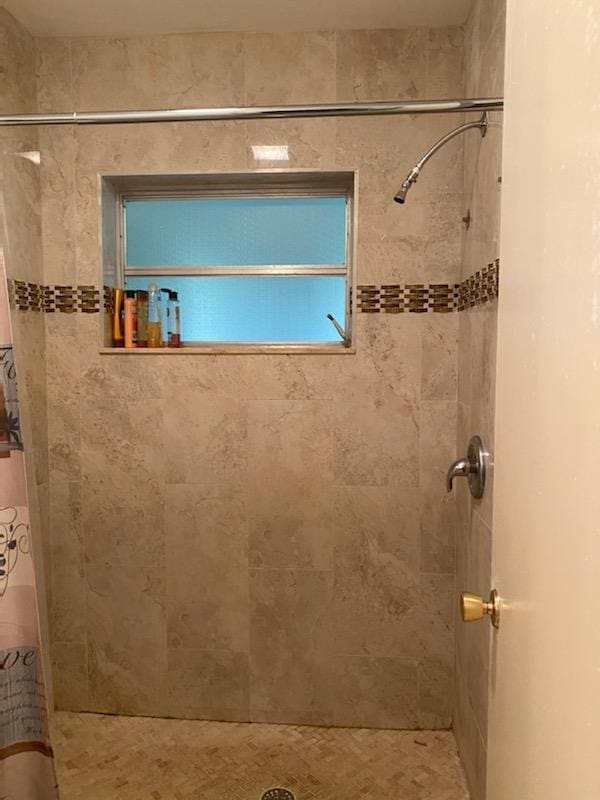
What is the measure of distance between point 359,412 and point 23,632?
1.23 metres

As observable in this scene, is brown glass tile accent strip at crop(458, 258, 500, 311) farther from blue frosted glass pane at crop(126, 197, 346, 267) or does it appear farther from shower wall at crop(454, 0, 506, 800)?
blue frosted glass pane at crop(126, 197, 346, 267)

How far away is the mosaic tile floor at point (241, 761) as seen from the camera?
184cm

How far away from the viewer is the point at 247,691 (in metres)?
2.19

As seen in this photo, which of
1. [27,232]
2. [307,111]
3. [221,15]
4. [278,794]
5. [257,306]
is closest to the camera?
[307,111]

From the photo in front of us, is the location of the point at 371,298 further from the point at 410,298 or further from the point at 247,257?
the point at 247,257

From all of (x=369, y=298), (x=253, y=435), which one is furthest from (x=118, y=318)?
(x=369, y=298)

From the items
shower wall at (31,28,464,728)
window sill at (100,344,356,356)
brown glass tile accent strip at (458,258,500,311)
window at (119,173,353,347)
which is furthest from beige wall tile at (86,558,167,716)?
brown glass tile accent strip at (458,258,500,311)

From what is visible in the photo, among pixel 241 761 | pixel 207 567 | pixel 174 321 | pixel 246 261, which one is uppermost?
pixel 246 261

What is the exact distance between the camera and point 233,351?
82.8 inches

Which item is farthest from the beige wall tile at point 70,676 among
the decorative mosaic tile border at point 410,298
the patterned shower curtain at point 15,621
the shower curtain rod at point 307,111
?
the shower curtain rod at point 307,111

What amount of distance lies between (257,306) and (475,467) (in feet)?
3.42

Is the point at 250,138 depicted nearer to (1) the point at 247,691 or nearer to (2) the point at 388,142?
(2) the point at 388,142

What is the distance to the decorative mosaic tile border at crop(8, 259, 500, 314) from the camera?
6.64 feet

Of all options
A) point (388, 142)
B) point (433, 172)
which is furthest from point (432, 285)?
point (388, 142)
